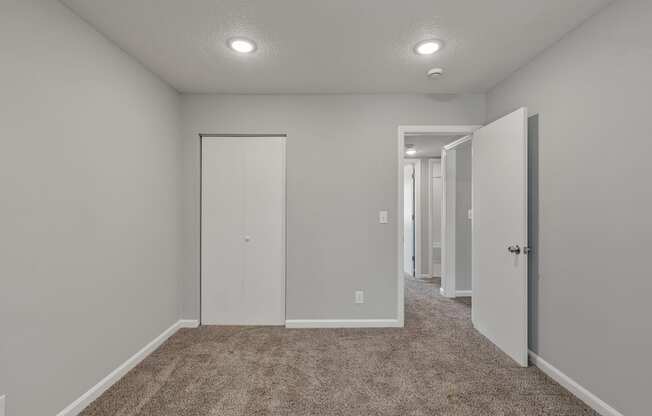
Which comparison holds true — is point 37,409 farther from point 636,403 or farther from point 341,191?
point 636,403

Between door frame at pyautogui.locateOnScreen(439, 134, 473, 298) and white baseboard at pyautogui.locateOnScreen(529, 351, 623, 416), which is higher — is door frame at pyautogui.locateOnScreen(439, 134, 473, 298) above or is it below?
above

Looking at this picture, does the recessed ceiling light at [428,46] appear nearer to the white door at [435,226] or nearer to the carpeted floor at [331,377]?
the carpeted floor at [331,377]

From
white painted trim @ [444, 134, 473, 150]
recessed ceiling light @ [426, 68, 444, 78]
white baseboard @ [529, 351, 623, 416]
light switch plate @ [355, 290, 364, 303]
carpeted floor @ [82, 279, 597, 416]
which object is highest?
recessed ceiling light @ [426, 68, 444, 78]

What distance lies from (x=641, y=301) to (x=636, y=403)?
1.77ft

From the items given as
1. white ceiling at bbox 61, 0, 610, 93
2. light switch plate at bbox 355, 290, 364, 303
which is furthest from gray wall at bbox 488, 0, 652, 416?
light switch plate at bbox 355, 290, 364, 303

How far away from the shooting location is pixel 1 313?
1.36 m

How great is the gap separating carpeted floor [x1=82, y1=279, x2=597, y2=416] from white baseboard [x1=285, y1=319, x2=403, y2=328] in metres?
0.07

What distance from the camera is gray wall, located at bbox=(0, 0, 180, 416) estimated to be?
4.63ft

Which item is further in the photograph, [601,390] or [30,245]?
[601,390]

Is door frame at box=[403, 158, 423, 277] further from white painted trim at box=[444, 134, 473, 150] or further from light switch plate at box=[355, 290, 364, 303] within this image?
light switch plate at box=[355, 290, 364, 303]

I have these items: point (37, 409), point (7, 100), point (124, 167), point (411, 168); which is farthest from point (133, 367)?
point (411, 168)

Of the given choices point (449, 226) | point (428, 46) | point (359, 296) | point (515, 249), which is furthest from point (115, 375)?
point (449, 226)

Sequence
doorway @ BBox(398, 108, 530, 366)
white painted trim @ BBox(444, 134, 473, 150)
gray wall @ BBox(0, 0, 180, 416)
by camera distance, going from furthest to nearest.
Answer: white painted trim @ BBox(444, 134, 473, 150) → doorway @ BBox(398, 108, 530, 366) → gray wall @ BBox(0, 0, 180, 416)

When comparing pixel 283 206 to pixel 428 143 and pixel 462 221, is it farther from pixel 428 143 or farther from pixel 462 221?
pixel 428 143
